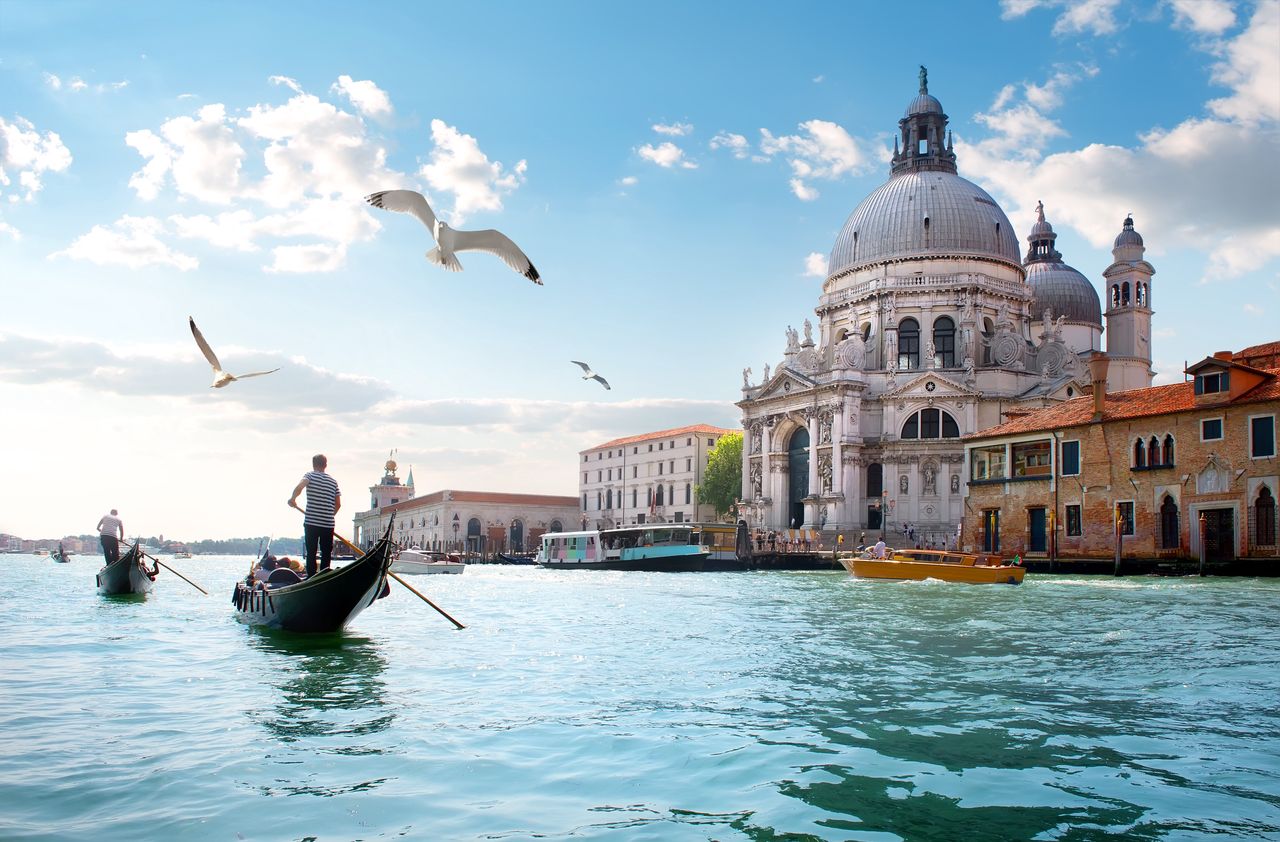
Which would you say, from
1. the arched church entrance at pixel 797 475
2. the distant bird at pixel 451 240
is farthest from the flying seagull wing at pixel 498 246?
the arched church entrance at pixel 797 475

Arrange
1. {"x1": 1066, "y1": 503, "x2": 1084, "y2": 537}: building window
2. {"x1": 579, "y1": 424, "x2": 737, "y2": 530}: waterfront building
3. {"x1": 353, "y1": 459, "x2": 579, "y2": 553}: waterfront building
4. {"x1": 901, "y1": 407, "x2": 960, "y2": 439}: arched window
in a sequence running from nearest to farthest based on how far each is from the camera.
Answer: {"x1": 1066, "y1": 503, "x2": 1084, "y2": 537}: building window < {"x1": 901, "y1": 407, "x2": 960, "y2": 439}: arched window < {"x1": 579, "y1": 424, "x2": 737, "y2": 530}: waterfront building < {"x1": 353, "y1": 459, "x2": 579, "y2": 553}: waterfront building

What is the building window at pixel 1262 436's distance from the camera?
2455cm

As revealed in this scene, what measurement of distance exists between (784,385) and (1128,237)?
19475mm

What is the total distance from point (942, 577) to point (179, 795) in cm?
2233

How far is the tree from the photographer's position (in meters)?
59.8

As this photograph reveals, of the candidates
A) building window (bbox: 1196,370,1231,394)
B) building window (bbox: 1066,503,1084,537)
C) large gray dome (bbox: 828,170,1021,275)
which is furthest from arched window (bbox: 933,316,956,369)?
building window (bbox: 1196,370,1231,394)

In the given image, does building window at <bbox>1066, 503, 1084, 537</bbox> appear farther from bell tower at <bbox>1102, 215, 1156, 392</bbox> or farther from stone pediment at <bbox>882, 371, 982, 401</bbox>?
bell tower at <bbox>1102, 215, 1156, 392</bbox>

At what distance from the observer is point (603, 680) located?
28.0ft

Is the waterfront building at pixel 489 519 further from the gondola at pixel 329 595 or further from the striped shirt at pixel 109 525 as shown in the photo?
the gondola at pixel 329 595

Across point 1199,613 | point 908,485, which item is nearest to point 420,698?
point 1199,613

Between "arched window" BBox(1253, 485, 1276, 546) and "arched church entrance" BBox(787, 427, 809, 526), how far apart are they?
2500 centimetres

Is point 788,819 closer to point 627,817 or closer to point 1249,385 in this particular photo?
point 627,817

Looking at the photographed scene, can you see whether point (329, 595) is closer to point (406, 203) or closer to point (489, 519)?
point (406, 203)

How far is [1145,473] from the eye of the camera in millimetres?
27391
